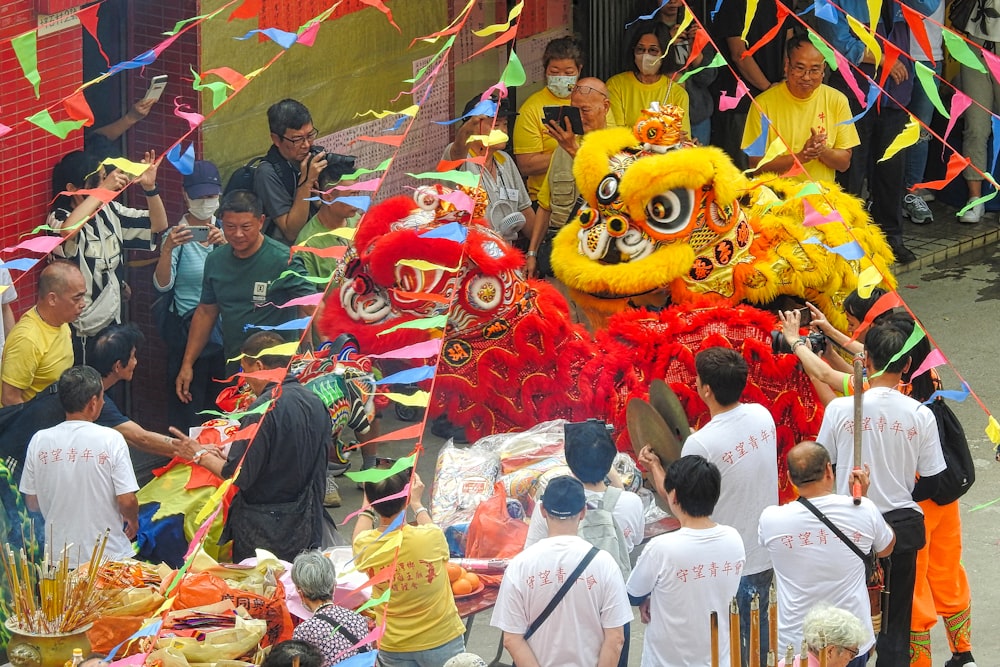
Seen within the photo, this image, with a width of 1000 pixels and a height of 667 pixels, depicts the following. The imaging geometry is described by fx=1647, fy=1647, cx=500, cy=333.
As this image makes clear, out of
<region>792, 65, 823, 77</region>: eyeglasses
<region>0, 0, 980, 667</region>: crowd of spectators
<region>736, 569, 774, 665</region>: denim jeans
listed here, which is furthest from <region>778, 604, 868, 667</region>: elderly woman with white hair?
<region>792, 65, 823, 77</region>: eyeglasses

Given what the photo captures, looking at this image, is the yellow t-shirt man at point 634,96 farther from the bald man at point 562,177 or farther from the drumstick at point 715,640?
the drumstick at point 715,640

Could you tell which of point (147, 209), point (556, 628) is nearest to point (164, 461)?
point (147, 209)

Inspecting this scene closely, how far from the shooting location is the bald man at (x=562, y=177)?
32.1ft

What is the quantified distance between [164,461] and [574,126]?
3.11 metres

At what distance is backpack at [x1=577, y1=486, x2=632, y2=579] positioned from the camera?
19.9 ft

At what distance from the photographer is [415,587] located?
5.94 metres

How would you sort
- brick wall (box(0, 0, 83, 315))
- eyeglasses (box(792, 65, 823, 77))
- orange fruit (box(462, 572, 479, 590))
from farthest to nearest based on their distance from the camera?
eyeglasses (box(792, 65, 823, 77)), brick wall (box(0, 0, 83, 315)), orange fruit (box(462, 572, 479, 590))

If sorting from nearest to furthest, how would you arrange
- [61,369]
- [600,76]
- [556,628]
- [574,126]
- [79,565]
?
[556,628] → [79,565] → [61,369] → [574,126] → [600,76]

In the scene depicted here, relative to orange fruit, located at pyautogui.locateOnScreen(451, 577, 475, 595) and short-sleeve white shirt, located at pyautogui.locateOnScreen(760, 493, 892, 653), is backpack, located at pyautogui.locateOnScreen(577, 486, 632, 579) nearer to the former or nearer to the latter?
short-sleeve white shirt, located at pyautogui.locateOnScreen(760, 493, 892, 653)

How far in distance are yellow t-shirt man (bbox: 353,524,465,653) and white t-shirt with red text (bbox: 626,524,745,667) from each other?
74cm

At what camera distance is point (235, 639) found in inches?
228

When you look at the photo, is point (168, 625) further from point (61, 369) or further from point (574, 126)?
point (574, 126)

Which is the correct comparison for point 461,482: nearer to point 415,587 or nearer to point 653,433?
point 653,433

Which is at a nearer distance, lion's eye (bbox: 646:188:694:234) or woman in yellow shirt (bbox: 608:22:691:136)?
lion's eye (bbox: 646:188:694:234)
